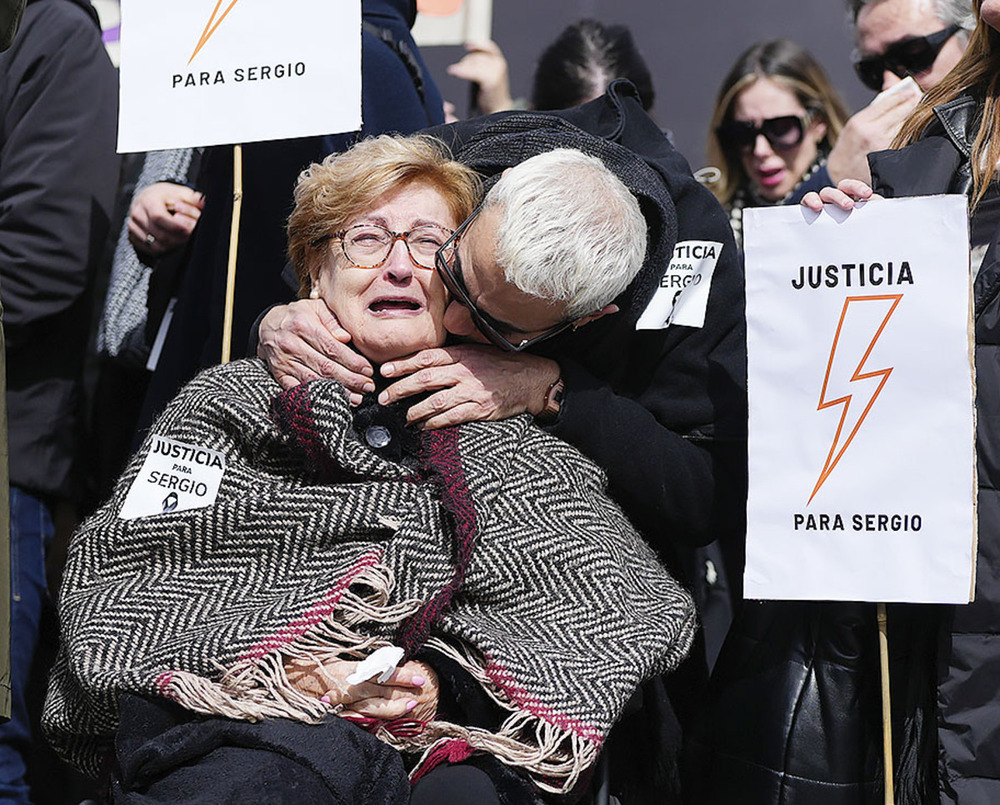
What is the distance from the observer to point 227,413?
2.28 m

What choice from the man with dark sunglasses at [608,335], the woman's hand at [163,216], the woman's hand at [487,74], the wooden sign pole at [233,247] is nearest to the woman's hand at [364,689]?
the man with dark sunglasses at [608,335]

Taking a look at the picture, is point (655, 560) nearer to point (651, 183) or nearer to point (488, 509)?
point (488, 509)

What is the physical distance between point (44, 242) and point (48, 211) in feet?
0.24

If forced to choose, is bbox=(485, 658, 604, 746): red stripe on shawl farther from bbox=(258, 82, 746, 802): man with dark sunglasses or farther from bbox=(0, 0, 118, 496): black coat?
bbox=(0, 0, 118, 496): black coat

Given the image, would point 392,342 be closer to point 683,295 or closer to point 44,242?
point 683,295

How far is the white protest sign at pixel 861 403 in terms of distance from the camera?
2.10 meters

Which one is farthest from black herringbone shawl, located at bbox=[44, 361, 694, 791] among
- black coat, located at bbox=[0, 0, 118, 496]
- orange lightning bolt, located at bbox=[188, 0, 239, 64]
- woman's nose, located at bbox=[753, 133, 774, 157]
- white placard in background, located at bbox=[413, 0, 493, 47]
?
white placard in background, located at bbox=[413, 0, 493, 47]

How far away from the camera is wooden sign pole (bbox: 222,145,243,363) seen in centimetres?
273

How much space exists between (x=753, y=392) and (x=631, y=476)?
34 centimetres

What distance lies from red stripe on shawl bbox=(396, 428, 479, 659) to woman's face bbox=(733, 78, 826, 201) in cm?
191

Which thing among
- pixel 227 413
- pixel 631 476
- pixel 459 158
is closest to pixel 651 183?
pixel 459 158

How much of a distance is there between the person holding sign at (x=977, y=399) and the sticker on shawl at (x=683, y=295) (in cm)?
41

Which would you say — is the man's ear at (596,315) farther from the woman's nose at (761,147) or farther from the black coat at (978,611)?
the woman's nose at (761,147)

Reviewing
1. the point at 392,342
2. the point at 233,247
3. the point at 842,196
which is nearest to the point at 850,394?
the point at 842,196
